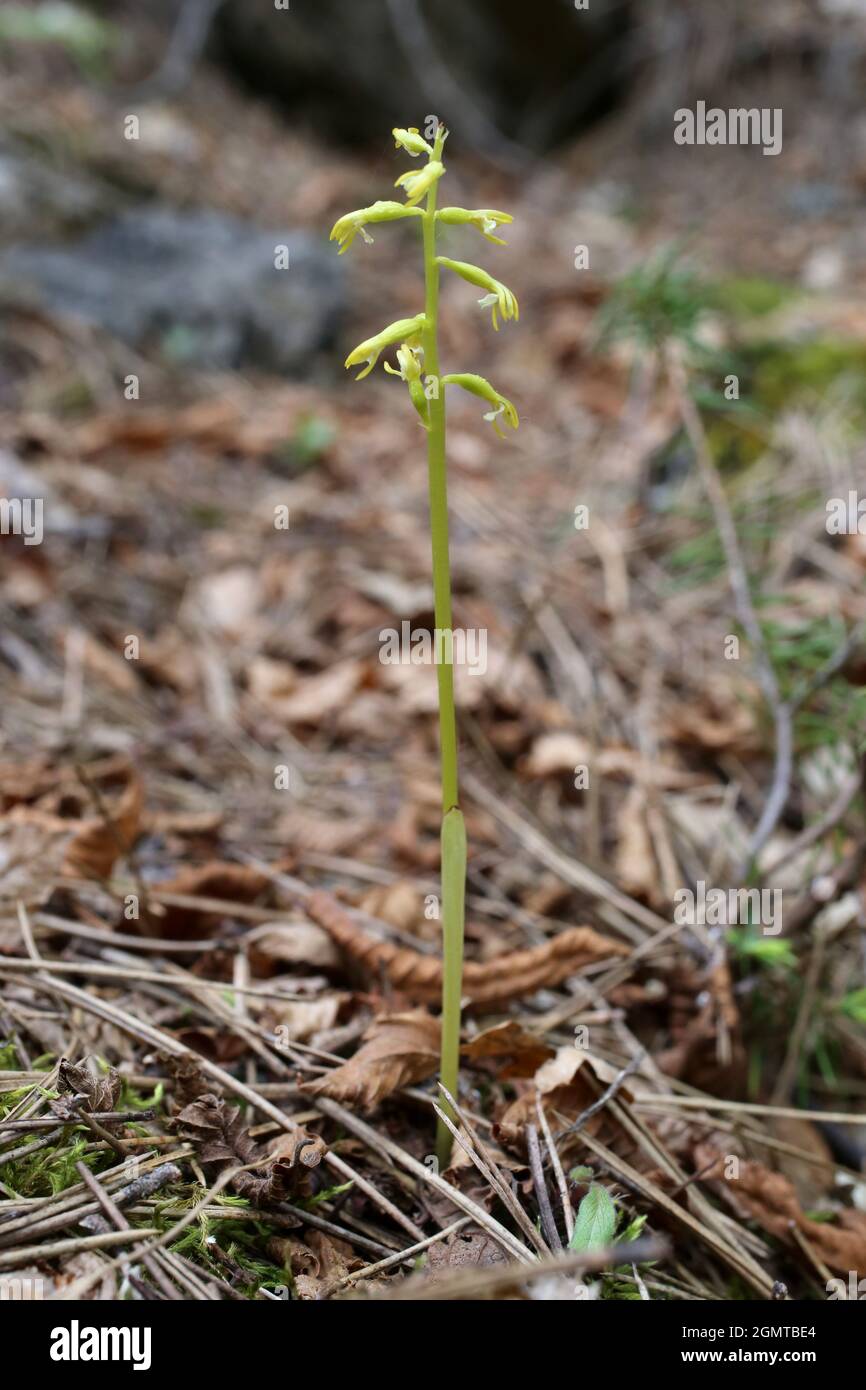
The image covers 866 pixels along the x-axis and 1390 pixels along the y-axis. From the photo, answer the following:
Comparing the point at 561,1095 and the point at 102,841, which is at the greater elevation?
the point at 102,841

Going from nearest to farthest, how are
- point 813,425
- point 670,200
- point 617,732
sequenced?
1. point 617,732
2. point 813,425
3. point 670,200

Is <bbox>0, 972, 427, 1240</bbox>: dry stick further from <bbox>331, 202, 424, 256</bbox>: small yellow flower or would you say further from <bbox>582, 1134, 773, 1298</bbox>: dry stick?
<bbox>331, 202, 424, 256</bbox>: small yellow flower

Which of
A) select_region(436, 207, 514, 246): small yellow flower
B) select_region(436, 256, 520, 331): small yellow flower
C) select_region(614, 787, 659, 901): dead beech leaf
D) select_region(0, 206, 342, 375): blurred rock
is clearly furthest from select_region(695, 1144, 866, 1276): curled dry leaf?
select_region(0, 206, 342, 375): blurred rock

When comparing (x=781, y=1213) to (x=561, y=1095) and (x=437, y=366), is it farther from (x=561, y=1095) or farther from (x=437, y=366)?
(x=437, y=366)

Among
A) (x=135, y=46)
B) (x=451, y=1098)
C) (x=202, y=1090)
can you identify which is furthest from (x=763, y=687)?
(x=135, y=46)

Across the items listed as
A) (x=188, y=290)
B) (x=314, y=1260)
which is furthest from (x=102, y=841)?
(x=188, y=290)

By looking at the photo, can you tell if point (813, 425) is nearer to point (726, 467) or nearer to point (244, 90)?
point (726, 467)

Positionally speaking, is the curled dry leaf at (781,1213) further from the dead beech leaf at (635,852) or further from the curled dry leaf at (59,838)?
the curled dry leaf at (59,838)
